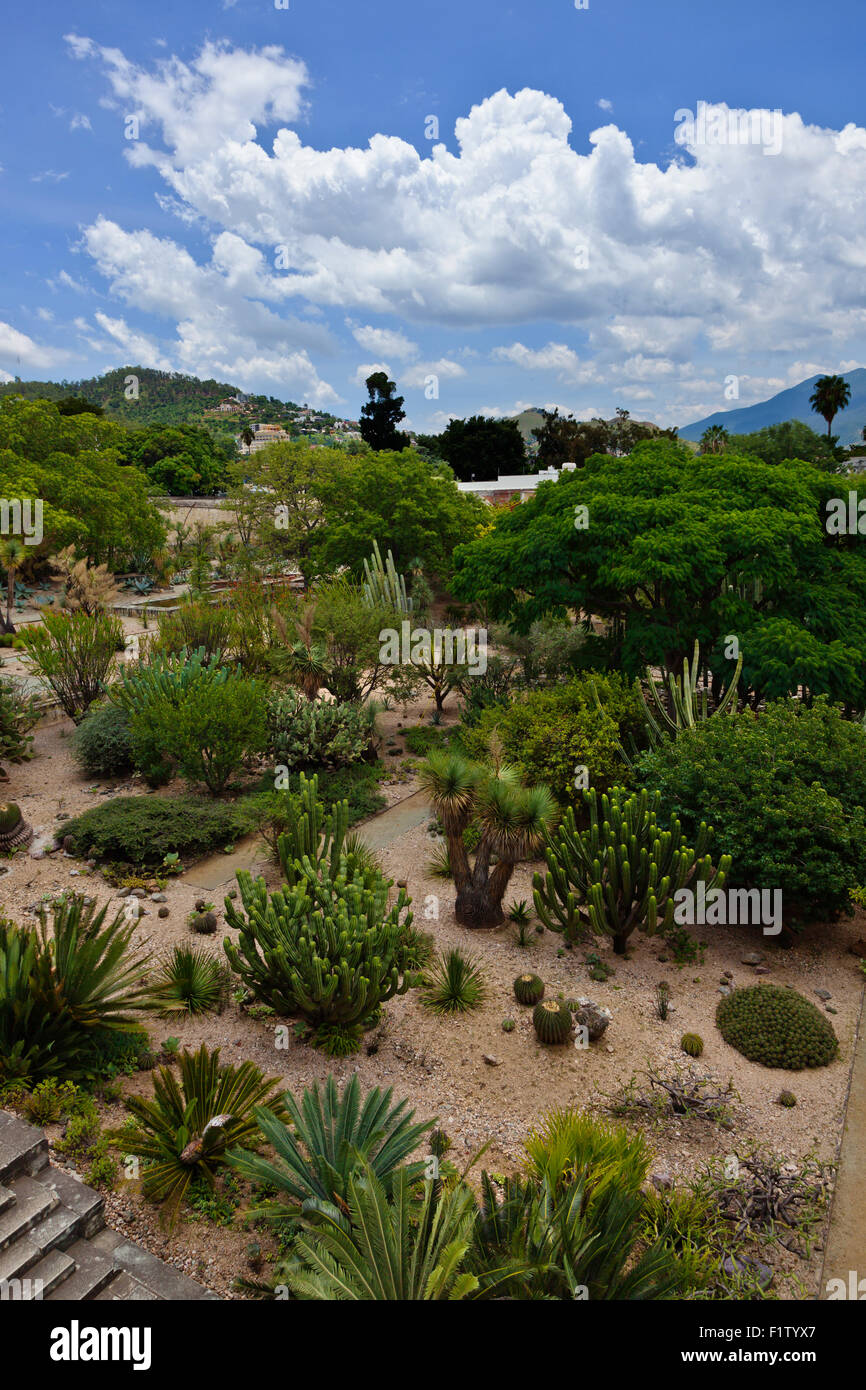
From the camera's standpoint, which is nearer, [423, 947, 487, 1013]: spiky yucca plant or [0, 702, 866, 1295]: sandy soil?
[0, 702, 866, 1295]: sandy soil

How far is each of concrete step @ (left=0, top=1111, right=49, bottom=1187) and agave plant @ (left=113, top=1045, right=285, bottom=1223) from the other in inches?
16.8

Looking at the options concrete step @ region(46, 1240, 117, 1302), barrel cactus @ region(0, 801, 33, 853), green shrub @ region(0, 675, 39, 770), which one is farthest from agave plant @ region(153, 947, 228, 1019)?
green shrub @ region(0, 675, 39, 770)

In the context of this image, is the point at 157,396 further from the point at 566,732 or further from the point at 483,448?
the point at 566,732

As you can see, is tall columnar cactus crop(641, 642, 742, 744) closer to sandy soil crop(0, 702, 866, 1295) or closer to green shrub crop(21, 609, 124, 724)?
sandy soil crop(0, 702, 866, 1295)

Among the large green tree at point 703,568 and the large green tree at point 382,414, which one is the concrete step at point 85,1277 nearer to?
the large green tree at point 703,568

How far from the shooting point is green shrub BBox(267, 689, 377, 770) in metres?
11.5

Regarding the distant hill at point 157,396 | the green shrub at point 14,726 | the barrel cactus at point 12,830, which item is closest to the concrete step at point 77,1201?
the barrel cactus at point 12,830

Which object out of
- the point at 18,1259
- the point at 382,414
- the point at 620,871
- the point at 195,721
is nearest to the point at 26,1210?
the point at 18,1259

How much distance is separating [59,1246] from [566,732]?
7.24m

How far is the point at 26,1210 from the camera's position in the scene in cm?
413

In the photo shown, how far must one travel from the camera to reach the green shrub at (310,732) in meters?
11.5

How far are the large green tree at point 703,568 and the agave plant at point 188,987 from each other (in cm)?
715
